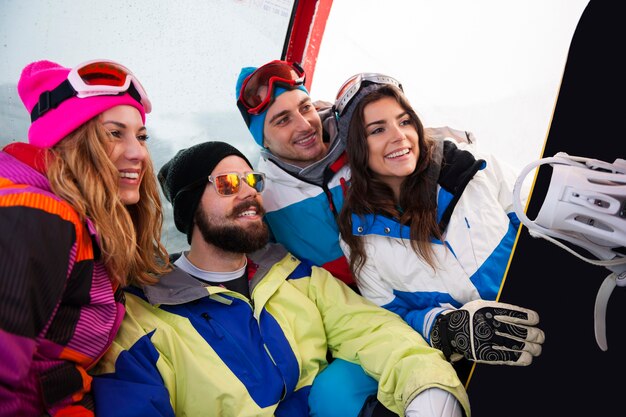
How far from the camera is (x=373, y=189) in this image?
83.4 inches

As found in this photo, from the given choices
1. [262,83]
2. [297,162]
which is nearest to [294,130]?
[297,162]

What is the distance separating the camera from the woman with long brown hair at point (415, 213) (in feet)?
6.29

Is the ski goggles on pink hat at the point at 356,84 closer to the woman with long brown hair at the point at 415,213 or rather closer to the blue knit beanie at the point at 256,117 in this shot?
the woman with long brown hair at the point at 415,213

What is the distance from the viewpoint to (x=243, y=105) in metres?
2.53

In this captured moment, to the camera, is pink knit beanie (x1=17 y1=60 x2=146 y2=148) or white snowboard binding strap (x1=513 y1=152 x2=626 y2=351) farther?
pink knit beanie (x1=17 y1=60 x2=146 y2=148)

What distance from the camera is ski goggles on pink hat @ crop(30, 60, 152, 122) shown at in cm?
145

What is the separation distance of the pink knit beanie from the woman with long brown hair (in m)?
1.02

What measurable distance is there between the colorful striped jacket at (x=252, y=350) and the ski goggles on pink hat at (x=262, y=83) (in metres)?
0.92

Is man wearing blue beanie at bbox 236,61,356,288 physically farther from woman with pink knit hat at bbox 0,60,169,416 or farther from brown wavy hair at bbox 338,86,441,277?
woman with pink knit hat at bbox 0,60,169,416

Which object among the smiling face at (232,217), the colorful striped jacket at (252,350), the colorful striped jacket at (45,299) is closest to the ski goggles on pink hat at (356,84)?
the smiling face at (232,217)

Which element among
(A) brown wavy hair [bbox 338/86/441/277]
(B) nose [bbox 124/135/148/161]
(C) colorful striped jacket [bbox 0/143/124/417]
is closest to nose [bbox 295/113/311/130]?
(A) brown wavy hair [bbox 338/86/441/277]

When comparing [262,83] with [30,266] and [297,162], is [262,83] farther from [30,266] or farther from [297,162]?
Answer: [30,266]

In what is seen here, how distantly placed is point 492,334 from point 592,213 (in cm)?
59

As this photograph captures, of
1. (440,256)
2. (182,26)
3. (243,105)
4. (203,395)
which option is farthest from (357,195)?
(182,26)
